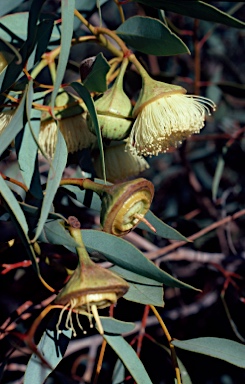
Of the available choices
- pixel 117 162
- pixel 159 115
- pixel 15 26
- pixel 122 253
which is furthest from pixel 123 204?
pixel 15 26

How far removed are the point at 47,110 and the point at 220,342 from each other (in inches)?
19.6

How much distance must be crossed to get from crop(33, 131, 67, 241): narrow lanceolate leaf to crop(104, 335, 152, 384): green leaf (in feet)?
0.92

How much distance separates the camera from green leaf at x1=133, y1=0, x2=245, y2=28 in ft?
2.99

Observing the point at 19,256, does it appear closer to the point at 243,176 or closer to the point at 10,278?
the point at 10,278

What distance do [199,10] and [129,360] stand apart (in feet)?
1.90

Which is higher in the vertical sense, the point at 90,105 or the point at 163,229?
the point at 90,105

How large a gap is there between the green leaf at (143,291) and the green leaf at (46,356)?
0.15 metres

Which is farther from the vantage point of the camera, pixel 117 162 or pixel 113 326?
pixel 117 162

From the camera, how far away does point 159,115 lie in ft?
3.16

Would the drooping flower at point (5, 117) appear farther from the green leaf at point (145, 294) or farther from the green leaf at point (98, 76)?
the green leaf at point (145, 294)

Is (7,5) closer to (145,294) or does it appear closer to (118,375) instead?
(145,294)

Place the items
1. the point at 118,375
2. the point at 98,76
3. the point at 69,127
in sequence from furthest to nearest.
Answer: the point at 118,375 < the point at 69,127 < the point at 98,76

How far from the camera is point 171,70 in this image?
2215 millimetres

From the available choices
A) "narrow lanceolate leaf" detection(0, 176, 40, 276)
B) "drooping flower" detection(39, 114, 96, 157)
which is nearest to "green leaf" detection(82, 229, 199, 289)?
"narrow lanceolate leaf" detection(0, 176, 40, 276)
